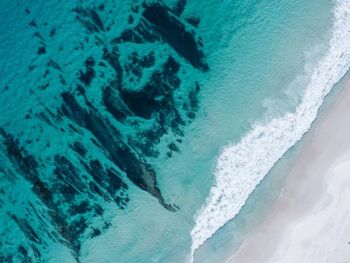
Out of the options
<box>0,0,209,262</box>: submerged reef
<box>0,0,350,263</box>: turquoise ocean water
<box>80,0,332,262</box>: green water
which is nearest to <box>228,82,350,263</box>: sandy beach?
<box>0,0,350,263</box>: turquoise ocean water

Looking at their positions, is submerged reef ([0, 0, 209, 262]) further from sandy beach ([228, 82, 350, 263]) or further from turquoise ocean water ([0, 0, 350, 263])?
sandy beach ([228, 82, 350, 263])

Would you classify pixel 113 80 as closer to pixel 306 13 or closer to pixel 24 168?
pixel 24 168

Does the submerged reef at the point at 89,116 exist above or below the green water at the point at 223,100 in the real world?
above

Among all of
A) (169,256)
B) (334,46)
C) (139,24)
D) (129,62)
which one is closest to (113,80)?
(129,62)

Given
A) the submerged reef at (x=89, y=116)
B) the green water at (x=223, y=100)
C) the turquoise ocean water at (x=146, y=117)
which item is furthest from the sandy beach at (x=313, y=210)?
the submerged reef at (x=89, y=116)

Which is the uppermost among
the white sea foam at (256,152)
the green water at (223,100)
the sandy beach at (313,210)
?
the green water at (223,100)

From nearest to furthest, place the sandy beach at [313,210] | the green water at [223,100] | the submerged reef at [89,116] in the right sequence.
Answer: the submerged reef at [89,116] < the green water at [223,100] < the sandy beach at [313,210]

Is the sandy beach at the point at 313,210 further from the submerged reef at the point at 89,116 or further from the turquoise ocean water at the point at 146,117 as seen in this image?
the submerged reef at the point at 89,116

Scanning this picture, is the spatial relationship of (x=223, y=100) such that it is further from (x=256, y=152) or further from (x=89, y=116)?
(x=89, y=116)
